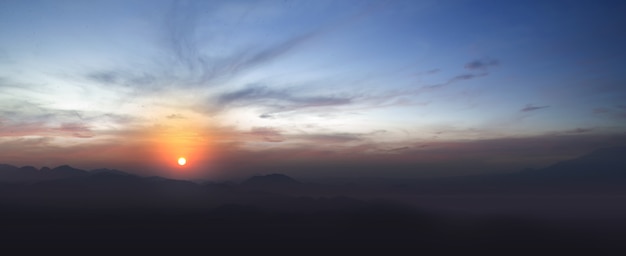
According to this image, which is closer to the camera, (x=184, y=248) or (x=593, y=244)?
(x=184, y=248)

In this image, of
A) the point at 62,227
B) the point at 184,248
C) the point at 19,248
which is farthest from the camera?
the point at 62,227

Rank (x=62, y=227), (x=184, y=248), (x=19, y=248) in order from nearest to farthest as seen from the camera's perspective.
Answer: (x=19, y=248)
(x=184, y=248)
(x=62, y=227)

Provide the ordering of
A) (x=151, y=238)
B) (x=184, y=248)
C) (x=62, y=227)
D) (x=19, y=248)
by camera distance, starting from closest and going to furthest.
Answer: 1. (x=19, y=248)
2. (x=184, y=248)
3. (x=151, y=238)
4. (x=62, y=227)

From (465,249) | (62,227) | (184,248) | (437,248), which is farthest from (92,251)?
(465,249)

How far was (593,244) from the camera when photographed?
651 feet

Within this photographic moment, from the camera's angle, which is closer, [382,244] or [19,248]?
[19,248]

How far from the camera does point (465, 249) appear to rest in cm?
18038

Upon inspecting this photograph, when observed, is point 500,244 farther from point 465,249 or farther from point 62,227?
point 62,227

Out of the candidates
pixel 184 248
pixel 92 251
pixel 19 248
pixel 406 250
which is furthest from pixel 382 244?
pixel 19 248

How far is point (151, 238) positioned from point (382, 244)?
4898 inches

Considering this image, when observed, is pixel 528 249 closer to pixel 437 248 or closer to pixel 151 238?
pixel 437 248

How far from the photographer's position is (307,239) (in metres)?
195

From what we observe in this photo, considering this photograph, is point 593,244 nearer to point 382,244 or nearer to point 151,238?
point 382,244

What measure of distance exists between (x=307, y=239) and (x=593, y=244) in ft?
550
